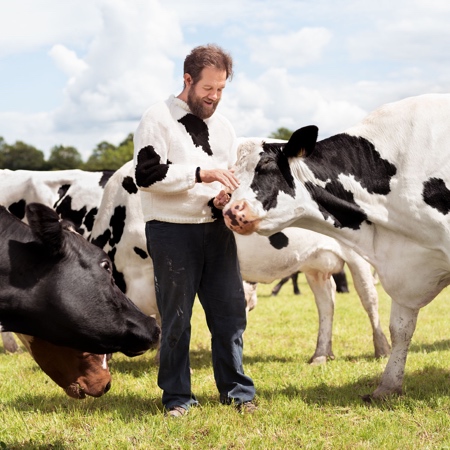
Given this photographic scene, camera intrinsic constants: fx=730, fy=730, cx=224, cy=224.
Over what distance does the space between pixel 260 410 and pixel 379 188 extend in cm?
187

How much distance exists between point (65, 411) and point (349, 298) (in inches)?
437

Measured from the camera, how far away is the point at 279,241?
309 inches

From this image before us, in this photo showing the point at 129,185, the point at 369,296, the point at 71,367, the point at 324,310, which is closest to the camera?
the point at 71,367

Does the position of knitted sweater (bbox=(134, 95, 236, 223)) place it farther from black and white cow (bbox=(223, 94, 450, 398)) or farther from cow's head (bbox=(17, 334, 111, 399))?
Answer: cow's head (bbox=(17, 334, 111, 399))

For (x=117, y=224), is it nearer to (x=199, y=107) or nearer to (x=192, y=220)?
(x=192, y=220)

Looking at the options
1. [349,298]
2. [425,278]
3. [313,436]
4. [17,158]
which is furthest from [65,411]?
[17,158]

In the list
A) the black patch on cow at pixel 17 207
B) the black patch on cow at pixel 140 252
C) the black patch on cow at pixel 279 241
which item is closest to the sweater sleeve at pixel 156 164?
the black patch on cow at pixel 140 252

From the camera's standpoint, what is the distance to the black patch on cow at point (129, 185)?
7.89m

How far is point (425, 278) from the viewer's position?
555cm

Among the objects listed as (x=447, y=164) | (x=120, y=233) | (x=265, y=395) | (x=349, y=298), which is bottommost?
(x=349, y=298)

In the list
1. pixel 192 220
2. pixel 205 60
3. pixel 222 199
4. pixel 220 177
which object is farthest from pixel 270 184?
pixel 205 60

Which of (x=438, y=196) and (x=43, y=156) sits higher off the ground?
(x=438, y=196)

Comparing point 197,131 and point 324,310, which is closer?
point 197,131

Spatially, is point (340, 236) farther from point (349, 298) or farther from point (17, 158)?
point (17, 158)
